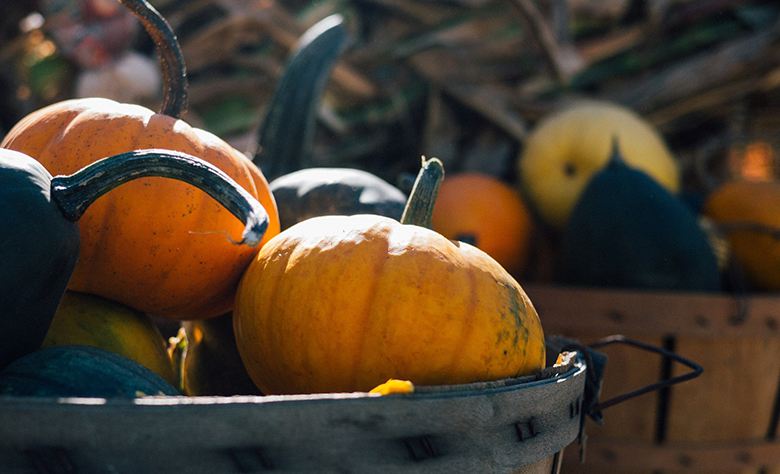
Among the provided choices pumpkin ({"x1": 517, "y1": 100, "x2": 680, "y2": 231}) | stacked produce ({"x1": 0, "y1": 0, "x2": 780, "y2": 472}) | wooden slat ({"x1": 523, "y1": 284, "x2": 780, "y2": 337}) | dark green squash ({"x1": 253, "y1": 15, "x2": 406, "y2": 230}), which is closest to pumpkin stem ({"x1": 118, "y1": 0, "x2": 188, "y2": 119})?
stacked produce ({"x1": 0, "y1": 0, "x2": 780, "y2": 472})

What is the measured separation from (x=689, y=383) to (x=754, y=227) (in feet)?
1.79

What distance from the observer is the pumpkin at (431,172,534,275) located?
1.71 meters

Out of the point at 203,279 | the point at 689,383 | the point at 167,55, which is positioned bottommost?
the point at 689,383

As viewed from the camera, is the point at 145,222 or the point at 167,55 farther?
the point at 167,55

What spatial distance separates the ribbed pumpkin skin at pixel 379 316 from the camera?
0.61 metres

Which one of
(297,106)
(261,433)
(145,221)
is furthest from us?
(297,106)

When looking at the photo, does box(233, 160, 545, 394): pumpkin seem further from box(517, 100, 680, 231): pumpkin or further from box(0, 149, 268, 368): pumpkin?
box(517, 100, 680, 231): pumpkin

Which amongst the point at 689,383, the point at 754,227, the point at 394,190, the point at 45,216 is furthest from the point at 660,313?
the point at 45,216

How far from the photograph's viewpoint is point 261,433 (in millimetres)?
433

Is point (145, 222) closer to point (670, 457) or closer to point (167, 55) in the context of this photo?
point (167, 55)

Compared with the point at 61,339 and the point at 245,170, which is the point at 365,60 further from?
the point at 61,339

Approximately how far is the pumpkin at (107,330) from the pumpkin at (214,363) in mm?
81

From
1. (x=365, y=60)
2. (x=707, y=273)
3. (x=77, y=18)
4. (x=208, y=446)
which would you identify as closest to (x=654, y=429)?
(x=707, y=273)

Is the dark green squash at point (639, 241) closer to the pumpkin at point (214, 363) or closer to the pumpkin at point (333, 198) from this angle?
the pumpkin at point (333, 198)
